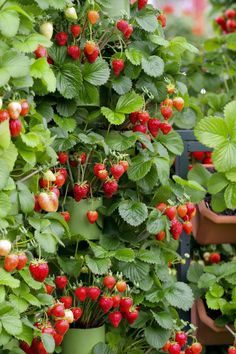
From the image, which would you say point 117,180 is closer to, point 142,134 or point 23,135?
point 142,134

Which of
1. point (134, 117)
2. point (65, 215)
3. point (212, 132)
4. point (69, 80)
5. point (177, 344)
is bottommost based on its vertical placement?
point (177, 344)

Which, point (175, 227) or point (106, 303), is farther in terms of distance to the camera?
point (175, 227)

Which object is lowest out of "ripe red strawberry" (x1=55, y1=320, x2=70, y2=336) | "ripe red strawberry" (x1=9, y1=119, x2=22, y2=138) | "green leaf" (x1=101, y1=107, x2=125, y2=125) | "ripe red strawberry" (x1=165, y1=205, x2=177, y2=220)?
"ripe red strawberry" (x1=55, y1=320, x2=70, y2=336)

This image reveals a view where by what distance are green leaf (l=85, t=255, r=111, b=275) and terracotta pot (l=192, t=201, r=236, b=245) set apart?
0.69 m

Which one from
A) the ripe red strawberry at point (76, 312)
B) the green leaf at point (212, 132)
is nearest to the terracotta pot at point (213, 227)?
the green leaf at point (212, 132)

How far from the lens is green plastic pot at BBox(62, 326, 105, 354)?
264 centimetres

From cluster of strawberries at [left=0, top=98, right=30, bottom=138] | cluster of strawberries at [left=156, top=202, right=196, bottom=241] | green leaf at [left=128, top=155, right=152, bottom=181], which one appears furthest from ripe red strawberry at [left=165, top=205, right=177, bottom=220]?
cluster of strawberries at [left=0, top=98, right=30, bottom=138]

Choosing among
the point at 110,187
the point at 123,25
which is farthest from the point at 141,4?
the point at 110,187

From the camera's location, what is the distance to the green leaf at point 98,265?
8.02ft

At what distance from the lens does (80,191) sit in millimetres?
2504

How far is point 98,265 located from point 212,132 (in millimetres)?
662

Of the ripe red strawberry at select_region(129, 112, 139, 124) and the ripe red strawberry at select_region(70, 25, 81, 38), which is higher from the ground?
the ripe red strawberry at select_region(70, 25, 81, 38)

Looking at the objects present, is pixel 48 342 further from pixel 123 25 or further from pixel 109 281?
pixel 123 25

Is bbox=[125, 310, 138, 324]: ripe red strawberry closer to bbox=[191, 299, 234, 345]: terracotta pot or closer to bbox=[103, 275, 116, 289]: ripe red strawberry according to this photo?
bbox=[103, 275, 116, 289]: ripe red strawberry
